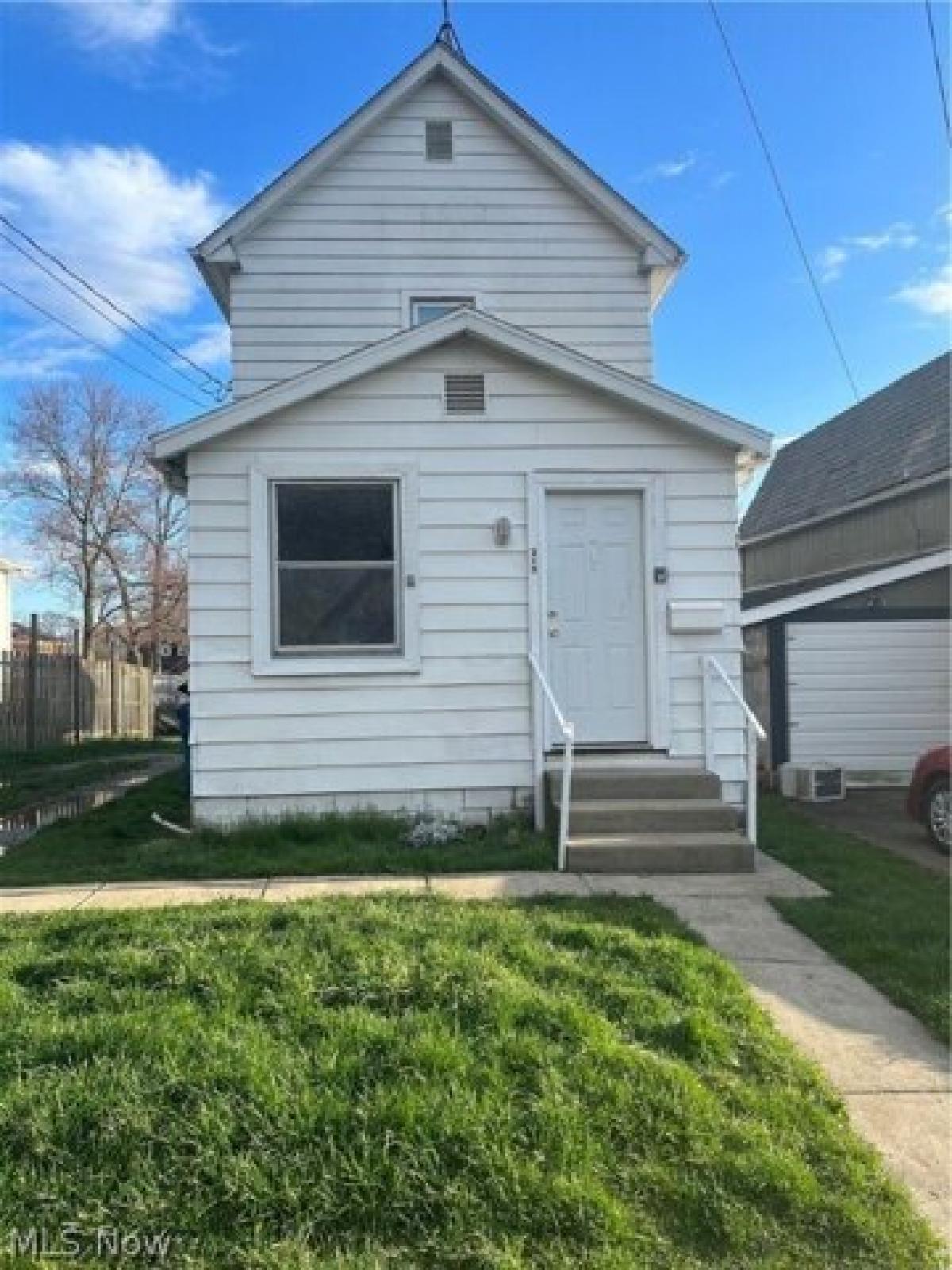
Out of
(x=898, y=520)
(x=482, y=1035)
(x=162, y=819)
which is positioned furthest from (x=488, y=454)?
(x=898, y=520)

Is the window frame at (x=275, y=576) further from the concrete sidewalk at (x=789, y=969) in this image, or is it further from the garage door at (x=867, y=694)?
the garage door at (x=867, y=694)

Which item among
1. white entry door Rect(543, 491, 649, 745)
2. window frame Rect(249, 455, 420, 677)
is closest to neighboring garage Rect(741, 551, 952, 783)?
white entry door Rect(543, 491, 649, 745)

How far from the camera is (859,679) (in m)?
12.8

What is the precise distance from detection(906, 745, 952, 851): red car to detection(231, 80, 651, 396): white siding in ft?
15.6

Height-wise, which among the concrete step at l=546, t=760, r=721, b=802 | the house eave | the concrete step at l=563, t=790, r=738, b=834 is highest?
the house eave

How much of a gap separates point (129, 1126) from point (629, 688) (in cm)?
610

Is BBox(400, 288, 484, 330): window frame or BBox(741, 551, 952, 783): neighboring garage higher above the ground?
BBox(400, 288, 484, 330): window frame

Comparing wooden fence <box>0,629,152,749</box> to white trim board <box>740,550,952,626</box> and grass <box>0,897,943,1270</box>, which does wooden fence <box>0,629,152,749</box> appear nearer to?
white trim board <box>740,550,952,626</box>

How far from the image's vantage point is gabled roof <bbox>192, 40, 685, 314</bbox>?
34.7 feet

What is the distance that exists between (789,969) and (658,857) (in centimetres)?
203

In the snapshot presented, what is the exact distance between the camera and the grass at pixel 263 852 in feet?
22.2

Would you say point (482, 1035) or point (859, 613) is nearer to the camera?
point (482, 1035)

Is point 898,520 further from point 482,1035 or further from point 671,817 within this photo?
point 482,1035

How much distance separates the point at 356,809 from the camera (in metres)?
8.09
